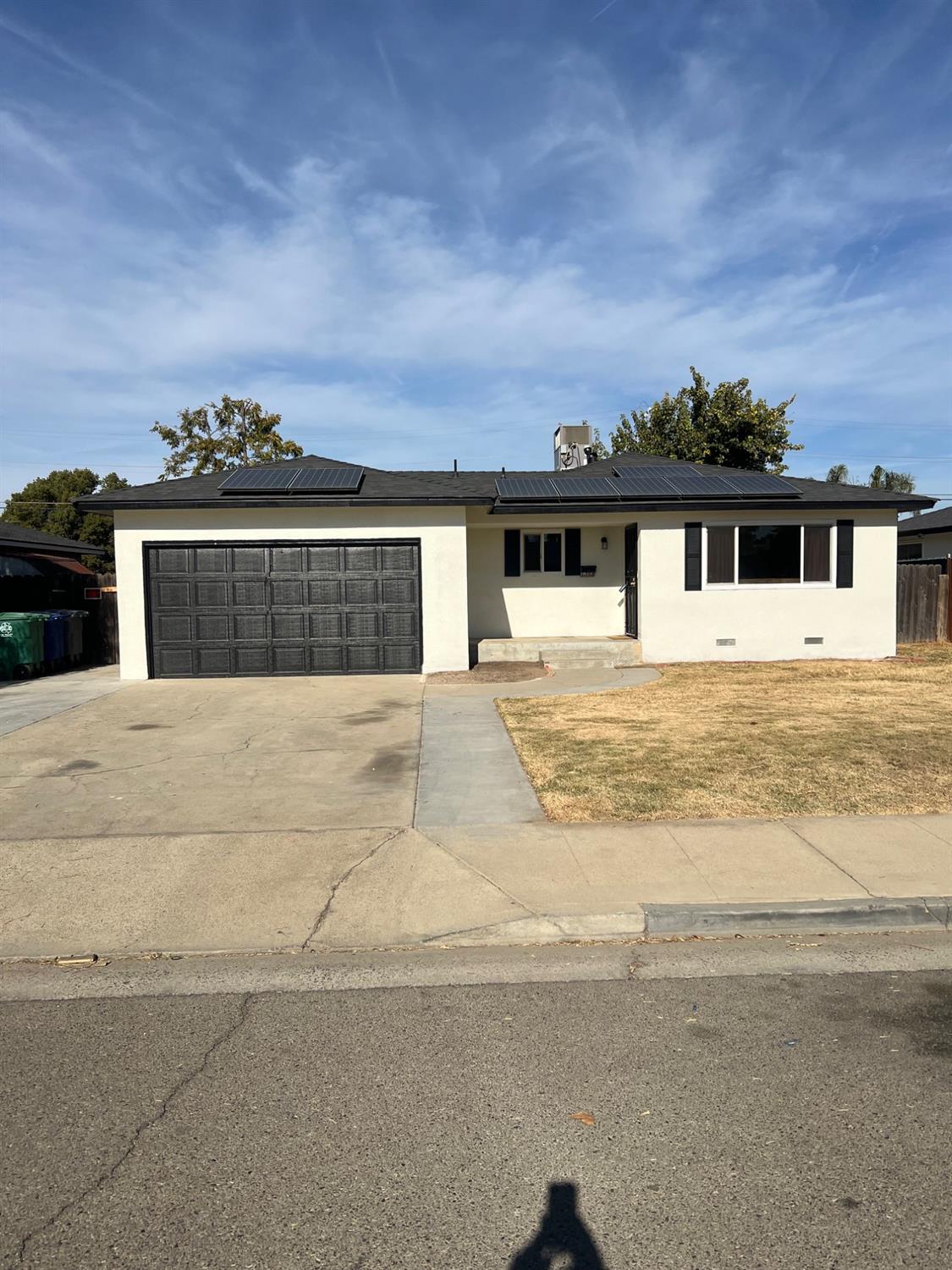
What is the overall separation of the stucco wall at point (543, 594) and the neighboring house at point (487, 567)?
0.04 m

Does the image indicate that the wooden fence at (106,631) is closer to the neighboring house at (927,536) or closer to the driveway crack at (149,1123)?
the driveway crack at (149,1123)

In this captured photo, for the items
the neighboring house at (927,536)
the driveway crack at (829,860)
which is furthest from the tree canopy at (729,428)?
the driveway crack at (829,860)

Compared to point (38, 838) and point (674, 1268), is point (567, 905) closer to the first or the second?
point (674, 1268)

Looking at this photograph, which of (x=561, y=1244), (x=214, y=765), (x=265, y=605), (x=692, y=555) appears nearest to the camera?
(x=561, y=1244)

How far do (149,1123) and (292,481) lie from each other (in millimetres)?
13565

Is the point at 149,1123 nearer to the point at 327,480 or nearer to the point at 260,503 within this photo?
the point at 260,503

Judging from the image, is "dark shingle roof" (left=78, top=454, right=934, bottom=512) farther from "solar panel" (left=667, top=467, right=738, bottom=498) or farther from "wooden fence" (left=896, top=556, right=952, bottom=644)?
"wooden fence" (left=896, top=556, right=952, bottom=644)

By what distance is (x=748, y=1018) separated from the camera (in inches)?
154

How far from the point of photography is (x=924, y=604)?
1966 centimetres

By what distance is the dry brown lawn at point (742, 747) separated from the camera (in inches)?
277

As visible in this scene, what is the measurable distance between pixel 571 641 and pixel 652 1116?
1375 cm

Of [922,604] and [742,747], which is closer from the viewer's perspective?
[742,747]

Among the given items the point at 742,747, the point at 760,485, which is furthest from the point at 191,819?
the point at 760,485

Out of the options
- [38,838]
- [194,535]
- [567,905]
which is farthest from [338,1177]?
[194,535]
